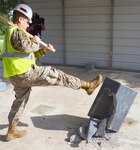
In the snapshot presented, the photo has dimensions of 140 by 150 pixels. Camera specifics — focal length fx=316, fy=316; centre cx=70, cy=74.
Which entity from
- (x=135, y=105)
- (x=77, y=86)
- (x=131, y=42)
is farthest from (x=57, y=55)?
(x=77, y=86)

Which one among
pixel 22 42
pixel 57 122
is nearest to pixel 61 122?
pixel 57 122

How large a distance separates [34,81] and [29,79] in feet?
0.27

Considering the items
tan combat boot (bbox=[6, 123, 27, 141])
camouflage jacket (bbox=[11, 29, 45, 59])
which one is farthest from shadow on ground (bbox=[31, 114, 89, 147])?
camouflage jacket (bbox=[11, 29, 45, 59])

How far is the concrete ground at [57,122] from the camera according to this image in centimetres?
434

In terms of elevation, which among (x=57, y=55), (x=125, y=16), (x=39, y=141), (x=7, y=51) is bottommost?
(x=39, y=141)

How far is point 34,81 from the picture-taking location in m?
4.30

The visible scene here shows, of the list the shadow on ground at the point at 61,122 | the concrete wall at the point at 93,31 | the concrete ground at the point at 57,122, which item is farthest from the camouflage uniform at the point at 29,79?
the concrete wall at the point at 93,31

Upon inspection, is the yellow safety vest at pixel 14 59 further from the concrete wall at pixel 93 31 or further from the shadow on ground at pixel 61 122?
the concrete wall at pixel 93 31

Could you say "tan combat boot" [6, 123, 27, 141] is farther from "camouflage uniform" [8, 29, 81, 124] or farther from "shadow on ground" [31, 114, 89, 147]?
"shadow on ground" [31, 114, 89, 147]

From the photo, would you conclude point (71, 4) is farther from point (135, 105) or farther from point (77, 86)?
point (77, 86)

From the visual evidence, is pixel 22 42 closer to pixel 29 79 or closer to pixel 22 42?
pixel 22 42

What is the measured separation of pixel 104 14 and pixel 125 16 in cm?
67

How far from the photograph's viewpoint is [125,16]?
8.86 meters

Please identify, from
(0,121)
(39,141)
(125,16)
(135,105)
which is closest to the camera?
(39,141)
